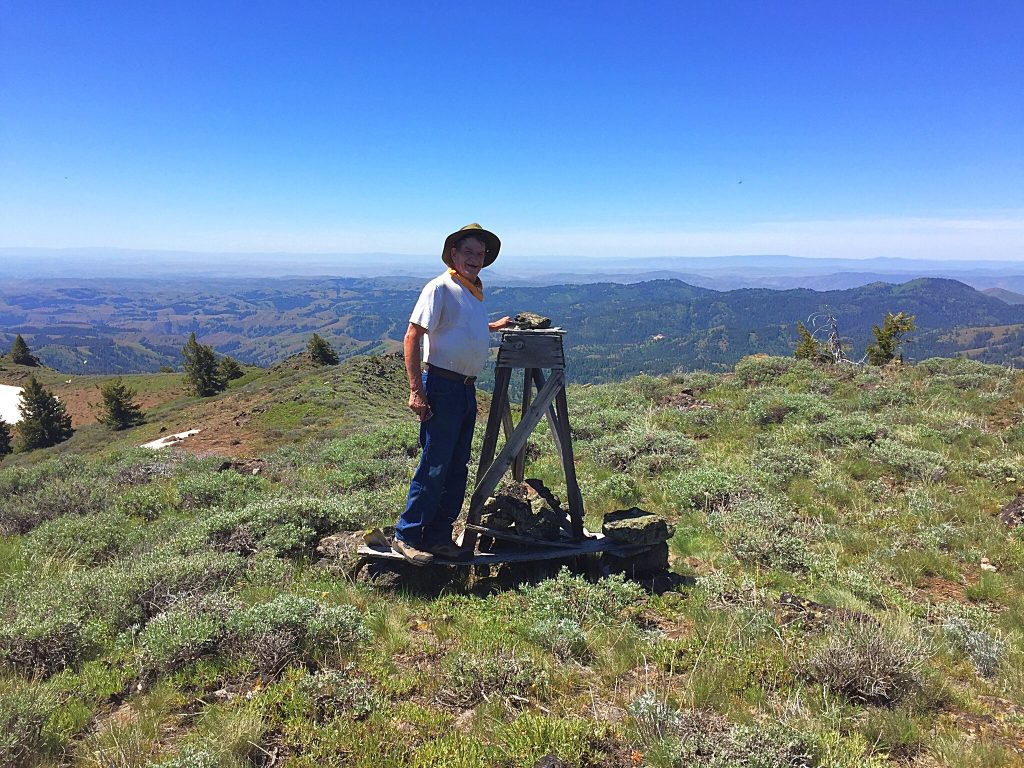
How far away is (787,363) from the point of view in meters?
16.3

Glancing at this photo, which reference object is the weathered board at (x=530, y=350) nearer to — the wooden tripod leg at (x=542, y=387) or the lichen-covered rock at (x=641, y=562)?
the wooden tripod leg at (x=542, y=387)

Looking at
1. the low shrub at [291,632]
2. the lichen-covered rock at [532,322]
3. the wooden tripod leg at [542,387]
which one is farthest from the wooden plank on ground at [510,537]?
the lichen-covered rock at [532,322]

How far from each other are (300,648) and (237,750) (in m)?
0.95

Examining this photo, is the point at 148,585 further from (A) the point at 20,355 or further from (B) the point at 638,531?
(A) the point at 20,355

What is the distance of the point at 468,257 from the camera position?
4.71m

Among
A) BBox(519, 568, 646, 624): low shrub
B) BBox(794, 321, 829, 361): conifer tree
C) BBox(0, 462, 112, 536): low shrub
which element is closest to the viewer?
BBox(519, 568, 646, 624): low shrub

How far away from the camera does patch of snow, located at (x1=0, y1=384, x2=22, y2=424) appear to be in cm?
5418

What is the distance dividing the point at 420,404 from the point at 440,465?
2.20 ft

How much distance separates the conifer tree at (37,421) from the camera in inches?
1695

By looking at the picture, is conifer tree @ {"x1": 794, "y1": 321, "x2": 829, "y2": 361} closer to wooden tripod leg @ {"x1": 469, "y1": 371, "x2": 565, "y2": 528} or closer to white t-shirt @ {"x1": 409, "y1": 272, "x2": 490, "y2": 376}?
wooden tripod leg @ {"x1": 469, "y1": 371, "x2": 565, "y2": 528}

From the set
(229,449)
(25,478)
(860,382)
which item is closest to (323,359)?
(229,449)

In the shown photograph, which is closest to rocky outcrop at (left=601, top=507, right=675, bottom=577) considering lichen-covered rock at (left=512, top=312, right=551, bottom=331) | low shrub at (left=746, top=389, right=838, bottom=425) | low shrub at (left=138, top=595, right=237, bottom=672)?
lichen-covered rock at (left=512, top=312, right=551, bottom=331)

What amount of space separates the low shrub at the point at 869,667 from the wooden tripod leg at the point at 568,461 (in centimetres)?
236

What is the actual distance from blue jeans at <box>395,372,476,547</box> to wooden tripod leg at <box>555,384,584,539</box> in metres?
0.90
